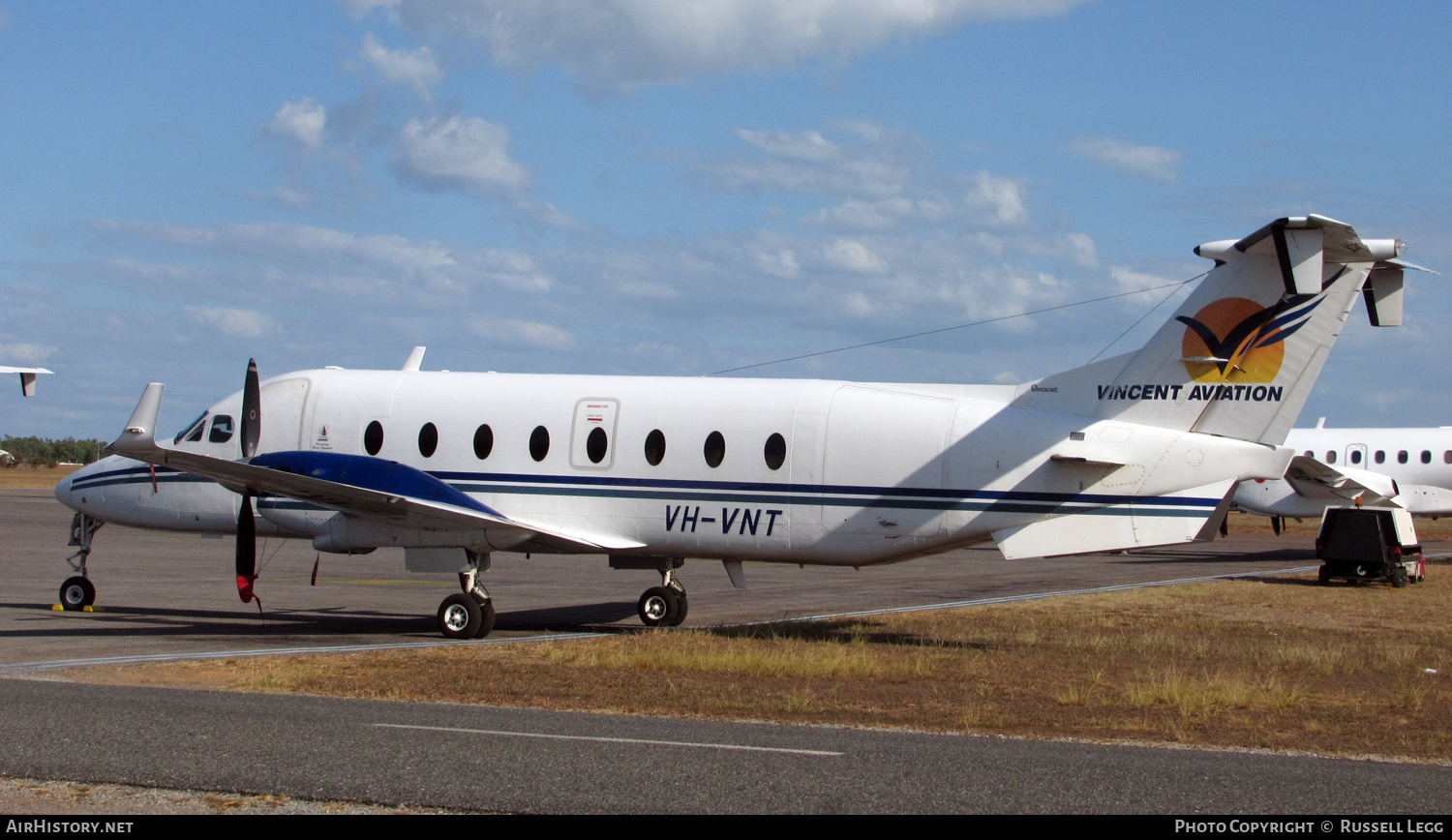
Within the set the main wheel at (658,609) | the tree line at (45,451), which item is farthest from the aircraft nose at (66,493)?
the tree line at (45,451)

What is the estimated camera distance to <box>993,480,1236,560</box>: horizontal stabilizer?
1560cm

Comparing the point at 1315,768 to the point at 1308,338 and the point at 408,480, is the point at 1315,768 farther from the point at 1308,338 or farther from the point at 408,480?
the point at 408,480

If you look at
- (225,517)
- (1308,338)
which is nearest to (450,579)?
(225,517)

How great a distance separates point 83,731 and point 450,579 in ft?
67.0

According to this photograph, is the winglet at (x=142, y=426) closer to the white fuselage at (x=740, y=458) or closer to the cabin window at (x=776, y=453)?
the white fuselage at (x=740, y=458)

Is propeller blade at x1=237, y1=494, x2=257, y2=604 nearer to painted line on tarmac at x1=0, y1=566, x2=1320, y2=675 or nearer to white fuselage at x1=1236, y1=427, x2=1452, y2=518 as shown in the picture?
painted line on tarmac at x1=0, y1=566, x2=1320, y2=675

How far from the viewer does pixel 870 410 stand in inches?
671

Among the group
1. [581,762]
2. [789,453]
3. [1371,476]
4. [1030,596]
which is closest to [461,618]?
[789,453]

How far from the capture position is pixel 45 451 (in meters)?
164

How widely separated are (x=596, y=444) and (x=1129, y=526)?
7.37 metres

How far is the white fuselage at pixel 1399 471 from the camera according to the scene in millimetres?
39906

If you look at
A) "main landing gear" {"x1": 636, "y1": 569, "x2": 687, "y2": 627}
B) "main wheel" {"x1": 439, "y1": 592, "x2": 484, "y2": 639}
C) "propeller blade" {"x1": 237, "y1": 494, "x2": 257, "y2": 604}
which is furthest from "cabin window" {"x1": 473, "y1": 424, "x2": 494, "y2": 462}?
"main landing gear" {"x1": 636, "y1": 569, "x2": 687, "y2": 627}

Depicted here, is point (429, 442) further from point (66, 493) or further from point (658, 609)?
point (66, 493)

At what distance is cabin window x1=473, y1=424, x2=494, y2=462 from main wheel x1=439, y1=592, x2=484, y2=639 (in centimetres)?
212
